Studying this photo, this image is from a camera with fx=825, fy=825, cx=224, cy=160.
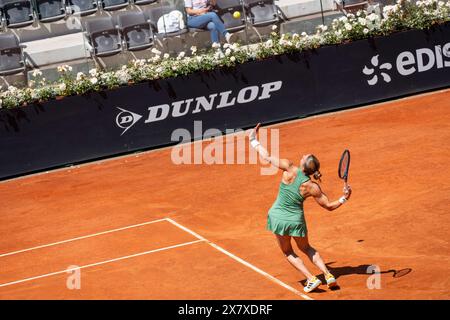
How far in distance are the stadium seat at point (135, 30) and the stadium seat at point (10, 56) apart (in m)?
2.80

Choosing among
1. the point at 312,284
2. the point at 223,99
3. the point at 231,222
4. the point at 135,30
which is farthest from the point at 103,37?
the point at 312,284

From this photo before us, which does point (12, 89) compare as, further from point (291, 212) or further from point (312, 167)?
point (312, 167)

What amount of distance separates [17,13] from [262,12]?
6.90 meters

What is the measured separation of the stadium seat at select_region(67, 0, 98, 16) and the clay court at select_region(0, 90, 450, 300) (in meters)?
4.84

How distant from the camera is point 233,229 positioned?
13.8 m

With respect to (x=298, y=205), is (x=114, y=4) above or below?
above

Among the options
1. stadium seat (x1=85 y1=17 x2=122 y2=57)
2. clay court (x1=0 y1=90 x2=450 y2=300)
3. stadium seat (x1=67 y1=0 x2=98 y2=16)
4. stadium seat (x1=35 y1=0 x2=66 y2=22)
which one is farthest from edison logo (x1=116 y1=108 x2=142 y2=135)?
stadium seat (x1=35 y1=0 x2=66 y2=22)

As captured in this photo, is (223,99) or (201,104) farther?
(223,99)

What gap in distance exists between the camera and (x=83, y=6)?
76.0 feet

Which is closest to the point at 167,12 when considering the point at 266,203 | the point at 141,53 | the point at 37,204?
the point at 141,53

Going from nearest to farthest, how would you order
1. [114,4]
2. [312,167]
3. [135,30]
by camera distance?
1. [312,167]
2. [135,30]
3. [114,4]

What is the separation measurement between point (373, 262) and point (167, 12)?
12.7 metres

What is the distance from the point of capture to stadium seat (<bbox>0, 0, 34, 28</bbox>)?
23094 mm
